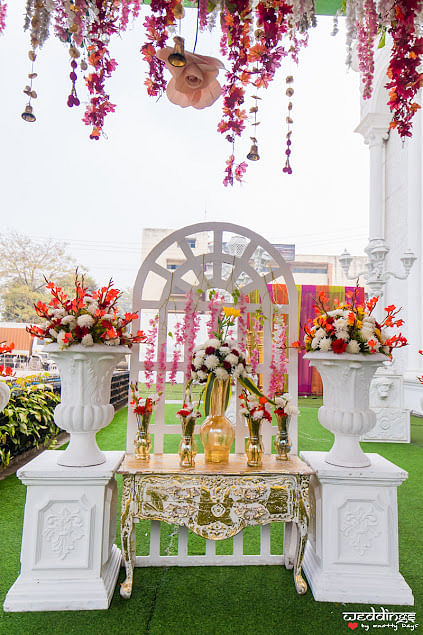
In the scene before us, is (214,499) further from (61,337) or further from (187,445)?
(61,337)

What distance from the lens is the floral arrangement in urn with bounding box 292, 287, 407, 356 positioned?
6.95 ft

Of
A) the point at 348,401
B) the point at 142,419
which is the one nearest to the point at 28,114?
the point at 142,419

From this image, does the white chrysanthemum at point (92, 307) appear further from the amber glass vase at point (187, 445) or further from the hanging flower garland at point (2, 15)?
the hanging flower garland at point (2, 15)

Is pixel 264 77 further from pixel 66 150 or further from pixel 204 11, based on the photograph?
pixel 66 150

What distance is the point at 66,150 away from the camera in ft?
80.0

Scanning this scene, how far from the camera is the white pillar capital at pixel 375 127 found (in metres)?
9.08

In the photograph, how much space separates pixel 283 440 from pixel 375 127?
29.4 ft

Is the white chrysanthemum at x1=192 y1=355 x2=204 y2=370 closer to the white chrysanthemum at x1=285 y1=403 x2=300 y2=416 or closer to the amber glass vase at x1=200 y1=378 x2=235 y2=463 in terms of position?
the amber glass vase at x1=200 y1=378 x2=235 y2=463

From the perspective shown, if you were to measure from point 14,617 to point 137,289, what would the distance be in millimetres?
1729

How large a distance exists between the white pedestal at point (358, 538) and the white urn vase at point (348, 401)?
0.31 feet

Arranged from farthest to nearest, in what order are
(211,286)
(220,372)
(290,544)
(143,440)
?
(211,286)
(290,544)
(143,440)
(220,372)

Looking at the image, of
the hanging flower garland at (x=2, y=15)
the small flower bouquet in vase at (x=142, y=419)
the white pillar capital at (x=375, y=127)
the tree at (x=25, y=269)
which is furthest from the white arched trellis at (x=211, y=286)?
the tree at (x=25, y=269)

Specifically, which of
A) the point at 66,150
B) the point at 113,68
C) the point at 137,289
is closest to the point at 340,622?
the point at 137,289

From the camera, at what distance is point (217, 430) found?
2.29 metres
